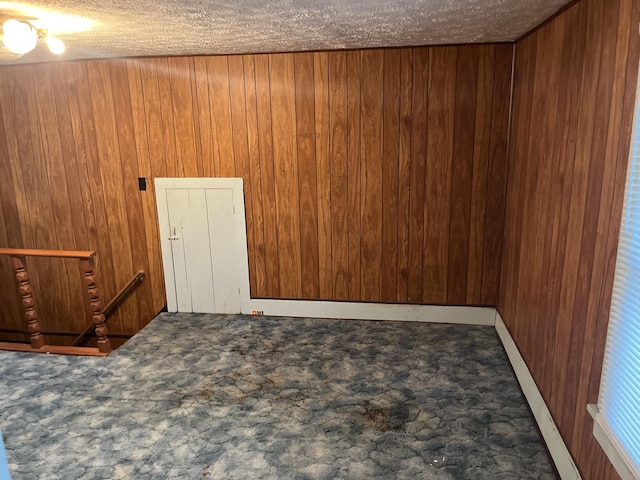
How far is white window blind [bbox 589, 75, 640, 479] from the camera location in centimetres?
155

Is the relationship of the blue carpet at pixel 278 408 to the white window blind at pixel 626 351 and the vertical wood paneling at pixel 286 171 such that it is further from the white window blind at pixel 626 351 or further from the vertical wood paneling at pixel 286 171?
the white window blind at pixel 626 351

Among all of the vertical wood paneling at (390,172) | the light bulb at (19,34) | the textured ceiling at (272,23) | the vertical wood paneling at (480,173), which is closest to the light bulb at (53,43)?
the textured ceiling at (272,23)

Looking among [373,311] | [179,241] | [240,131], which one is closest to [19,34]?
[240,131]

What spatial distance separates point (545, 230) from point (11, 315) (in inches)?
200

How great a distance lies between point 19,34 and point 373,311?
3.12 m

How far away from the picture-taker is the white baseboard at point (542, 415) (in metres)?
2.15

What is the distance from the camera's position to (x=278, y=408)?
2.89m

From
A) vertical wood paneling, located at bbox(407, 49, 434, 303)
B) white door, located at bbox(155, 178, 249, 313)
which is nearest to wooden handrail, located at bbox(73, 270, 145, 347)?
white door, located at bbox(155, 178, 249, 313)

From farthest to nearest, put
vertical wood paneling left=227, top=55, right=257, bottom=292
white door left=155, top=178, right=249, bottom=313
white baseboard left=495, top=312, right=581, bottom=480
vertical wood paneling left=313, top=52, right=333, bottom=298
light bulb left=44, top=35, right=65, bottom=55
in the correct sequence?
1. white door left=155, top=178, right=249, bottom=313
2. vertical wood paneling left=227, top=55, right=257, bottom=292
3. vertical wood paneling left=313, top=52, right=333, bottom=298
4. light bulb left=44, top=35, right=65, bottom=55
5. white baseboard left=495, top=312, right=581, bottom=480

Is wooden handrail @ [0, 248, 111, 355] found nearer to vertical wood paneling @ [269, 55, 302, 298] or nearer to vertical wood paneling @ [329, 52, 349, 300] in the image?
vertical wood paneling @ [269, 55, 302, 298]

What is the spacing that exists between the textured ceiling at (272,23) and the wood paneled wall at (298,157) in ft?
0.99

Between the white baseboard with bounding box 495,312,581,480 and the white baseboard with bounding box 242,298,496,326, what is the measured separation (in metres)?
0.43

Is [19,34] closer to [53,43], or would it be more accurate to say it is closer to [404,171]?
[53,43]

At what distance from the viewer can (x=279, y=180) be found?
4.01m
